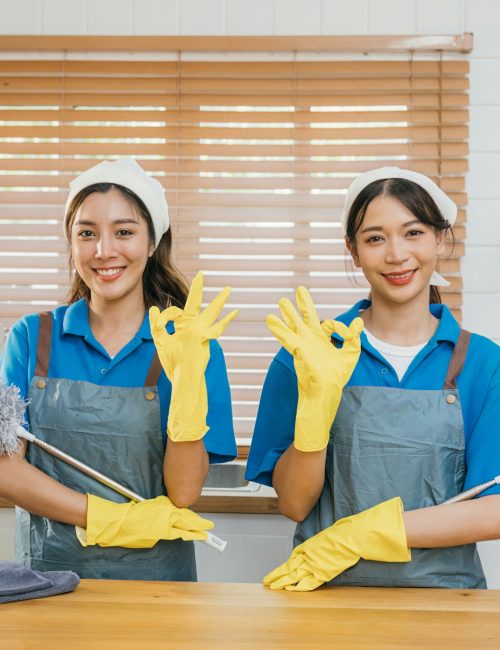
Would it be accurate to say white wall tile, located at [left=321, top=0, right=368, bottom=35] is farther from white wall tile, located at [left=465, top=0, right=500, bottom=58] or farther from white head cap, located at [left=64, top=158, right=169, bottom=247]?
white head cap, located at [left=64, top=158, right=169, bottom=247]

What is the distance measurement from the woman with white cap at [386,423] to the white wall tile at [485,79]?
Answer: 3.77 feet

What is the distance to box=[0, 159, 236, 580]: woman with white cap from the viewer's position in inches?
52.7

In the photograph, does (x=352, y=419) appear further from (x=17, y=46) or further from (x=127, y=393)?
(x=17, y=46)

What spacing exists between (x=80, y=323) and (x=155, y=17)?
1.34m

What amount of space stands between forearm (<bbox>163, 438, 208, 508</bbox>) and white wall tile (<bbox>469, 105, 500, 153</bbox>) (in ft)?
5.01

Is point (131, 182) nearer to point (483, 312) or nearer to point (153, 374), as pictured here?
point (153, 374)

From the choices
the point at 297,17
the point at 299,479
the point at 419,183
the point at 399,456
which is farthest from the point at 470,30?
the point at 299,479

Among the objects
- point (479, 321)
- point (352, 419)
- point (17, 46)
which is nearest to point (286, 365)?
point (352, 419)

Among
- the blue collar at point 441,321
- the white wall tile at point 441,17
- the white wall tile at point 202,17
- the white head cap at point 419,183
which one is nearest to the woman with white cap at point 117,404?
the blue collar at point 441,321

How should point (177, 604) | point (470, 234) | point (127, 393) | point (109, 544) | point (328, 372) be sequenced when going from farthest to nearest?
point (470, 234), point (127, 393), point (109, 544), point (328, 372), point (177, 604)

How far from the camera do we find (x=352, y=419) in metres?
1.40

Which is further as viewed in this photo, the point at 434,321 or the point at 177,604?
the point at 434,321

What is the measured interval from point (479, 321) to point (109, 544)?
4.95 feet

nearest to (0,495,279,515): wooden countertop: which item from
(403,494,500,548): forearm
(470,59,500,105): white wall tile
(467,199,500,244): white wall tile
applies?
(403,494,500,548): forearm
